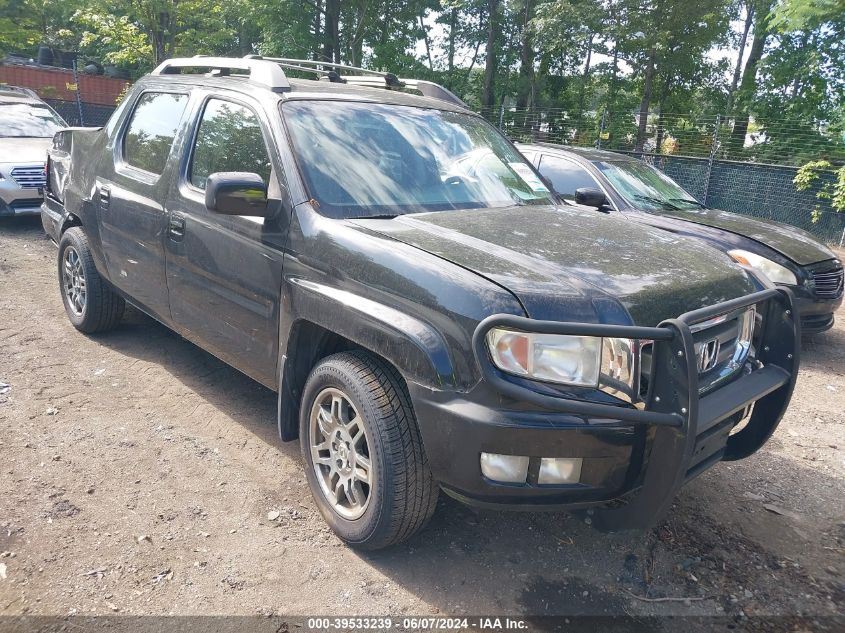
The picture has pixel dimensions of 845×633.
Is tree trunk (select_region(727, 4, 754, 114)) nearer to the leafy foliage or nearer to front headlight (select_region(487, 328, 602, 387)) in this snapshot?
the leafy foliage

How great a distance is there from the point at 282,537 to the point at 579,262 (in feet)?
5.82

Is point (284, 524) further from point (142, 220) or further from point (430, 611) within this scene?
point (142, 220)

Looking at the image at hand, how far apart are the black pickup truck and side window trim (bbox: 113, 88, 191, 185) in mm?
32

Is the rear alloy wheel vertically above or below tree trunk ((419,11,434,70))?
below

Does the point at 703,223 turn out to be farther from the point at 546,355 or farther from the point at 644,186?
the point at 546,355

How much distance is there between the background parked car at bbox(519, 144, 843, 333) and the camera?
5.84 meters

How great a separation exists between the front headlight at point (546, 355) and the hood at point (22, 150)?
8.72m

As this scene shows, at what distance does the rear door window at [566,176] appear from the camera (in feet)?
22.1

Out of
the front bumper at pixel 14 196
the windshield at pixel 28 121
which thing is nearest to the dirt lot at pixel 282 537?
the front bumper at pixel 14 196

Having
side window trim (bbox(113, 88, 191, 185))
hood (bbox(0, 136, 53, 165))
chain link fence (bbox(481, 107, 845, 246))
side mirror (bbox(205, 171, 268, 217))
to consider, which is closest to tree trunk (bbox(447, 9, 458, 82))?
chain link fence (bbox(481, 107, 845, 246))

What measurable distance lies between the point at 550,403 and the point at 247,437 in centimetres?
224

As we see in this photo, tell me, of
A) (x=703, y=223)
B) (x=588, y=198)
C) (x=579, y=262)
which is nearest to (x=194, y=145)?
(x=579, y=262)

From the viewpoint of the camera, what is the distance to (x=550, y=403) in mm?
2193

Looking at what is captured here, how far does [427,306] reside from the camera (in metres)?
2.42
